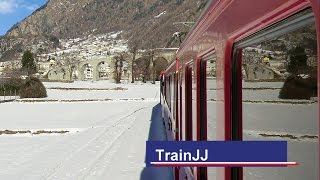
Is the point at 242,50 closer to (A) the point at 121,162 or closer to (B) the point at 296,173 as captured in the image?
(B) the point at 296,173

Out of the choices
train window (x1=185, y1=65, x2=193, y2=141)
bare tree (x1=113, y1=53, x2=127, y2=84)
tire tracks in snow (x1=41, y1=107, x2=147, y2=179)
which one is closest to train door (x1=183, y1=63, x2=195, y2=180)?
train window (x1=185, y1=65, x2=193, y2=141)

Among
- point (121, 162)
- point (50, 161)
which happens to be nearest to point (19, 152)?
point (50, 161)

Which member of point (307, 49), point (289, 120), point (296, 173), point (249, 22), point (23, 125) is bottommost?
point (23, 125)

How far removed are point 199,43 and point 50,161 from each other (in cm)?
833

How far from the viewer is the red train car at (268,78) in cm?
146

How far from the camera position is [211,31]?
3.11 metres

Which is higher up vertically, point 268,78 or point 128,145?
point 268,78

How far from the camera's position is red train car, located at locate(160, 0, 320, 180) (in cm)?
146

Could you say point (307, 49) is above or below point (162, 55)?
below

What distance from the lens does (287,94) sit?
1642mm

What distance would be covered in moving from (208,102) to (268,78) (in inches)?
57.0

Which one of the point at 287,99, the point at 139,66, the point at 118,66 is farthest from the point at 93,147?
the point at 139,66

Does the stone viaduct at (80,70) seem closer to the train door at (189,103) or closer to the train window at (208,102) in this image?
the train door at (189,103)

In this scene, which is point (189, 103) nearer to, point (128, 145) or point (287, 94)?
point (287, 94)
